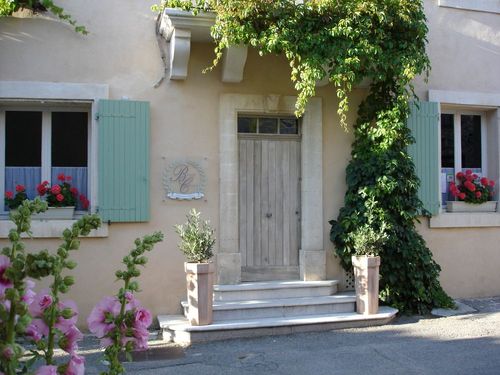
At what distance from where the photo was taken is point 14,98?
6.36m

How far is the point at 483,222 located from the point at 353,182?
7.38 feet

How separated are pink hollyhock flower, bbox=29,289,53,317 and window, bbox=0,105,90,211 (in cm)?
569

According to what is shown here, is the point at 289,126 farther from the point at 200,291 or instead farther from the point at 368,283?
the point at 200,291

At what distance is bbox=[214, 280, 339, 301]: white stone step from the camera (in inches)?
257

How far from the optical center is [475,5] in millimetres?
7883

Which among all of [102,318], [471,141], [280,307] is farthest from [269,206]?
[102,318]

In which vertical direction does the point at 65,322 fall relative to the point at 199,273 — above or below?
above

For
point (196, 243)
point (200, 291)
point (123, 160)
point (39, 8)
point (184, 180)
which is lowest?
point (200, 291)

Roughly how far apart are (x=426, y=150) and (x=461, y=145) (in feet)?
3.19

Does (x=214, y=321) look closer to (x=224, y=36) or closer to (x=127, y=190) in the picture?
(x=127, y=190)

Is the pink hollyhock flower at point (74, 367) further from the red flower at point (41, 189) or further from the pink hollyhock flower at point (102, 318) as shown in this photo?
the red flower at point (41, 189)

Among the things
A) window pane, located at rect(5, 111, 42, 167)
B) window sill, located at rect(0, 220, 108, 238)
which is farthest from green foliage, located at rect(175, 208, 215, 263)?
window pane, located at rect(5, 111, 42, 167)

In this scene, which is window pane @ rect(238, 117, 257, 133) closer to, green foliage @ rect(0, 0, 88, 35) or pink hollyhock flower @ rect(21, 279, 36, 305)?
green foliage @ rect(0, 0, 88, 35)

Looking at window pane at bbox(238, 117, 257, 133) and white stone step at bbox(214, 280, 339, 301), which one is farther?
window pane at bbox(238, 117, 257, 133)
